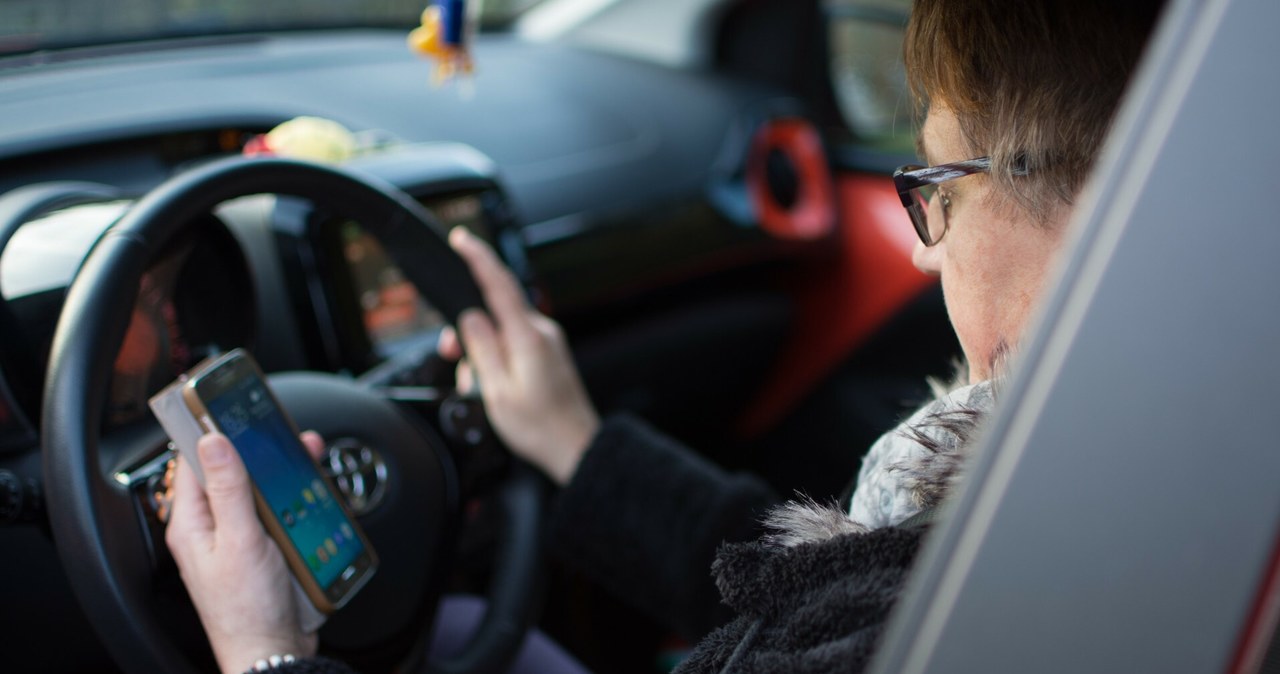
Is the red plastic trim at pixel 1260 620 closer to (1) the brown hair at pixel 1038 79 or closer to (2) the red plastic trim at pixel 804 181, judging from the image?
(1) the brown hair at pixel 1038 79

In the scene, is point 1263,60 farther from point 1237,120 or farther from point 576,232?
point 576,232

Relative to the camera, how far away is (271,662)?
865mm

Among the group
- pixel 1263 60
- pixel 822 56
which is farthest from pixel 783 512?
pixel 822 56

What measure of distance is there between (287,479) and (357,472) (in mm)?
151

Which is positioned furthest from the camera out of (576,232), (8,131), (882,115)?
(882,115)

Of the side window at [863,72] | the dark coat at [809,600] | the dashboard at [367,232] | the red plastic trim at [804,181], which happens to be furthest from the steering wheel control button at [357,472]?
the side window at [863,72]

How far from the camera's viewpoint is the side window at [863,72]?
2.55 metres

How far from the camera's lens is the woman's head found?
2.10 feet

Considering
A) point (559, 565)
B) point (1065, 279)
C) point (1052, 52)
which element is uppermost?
point (1052, 52)

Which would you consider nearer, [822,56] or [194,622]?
[194,622]

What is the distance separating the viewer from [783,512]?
2.54ft

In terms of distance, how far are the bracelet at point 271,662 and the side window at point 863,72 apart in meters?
1.93

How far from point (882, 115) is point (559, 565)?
52.8 inches

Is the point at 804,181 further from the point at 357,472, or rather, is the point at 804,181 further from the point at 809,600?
the point at 809,600
